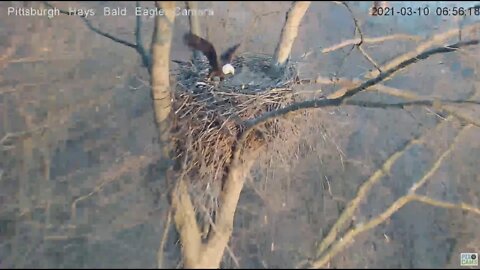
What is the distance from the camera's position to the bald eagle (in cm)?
239

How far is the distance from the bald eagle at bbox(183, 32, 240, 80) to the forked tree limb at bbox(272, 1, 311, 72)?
0.26 m

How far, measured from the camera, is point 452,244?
5.96m

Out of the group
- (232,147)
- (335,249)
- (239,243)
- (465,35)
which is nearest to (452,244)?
(239,243)

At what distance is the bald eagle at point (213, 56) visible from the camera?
7.84ft

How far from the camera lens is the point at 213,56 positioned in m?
2.48

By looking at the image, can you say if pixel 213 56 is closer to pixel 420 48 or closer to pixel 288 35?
pixel 288 35

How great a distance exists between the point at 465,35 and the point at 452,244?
11.0 feet

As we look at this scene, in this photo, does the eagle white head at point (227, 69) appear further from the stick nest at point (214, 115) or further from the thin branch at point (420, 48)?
the thin branch at point (420, 48)

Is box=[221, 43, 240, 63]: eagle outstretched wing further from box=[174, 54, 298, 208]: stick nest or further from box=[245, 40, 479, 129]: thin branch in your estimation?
box=[245, 40, 479, 129]: thin branch

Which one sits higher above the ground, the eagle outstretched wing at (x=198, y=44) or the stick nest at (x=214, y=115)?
the eagle outstretched wing at (x=198, y=44)

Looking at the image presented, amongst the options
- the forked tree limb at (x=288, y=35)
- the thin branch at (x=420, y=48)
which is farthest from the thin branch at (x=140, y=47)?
the thin branch at (x=420, y=48)

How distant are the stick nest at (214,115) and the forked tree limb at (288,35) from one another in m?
0.27
